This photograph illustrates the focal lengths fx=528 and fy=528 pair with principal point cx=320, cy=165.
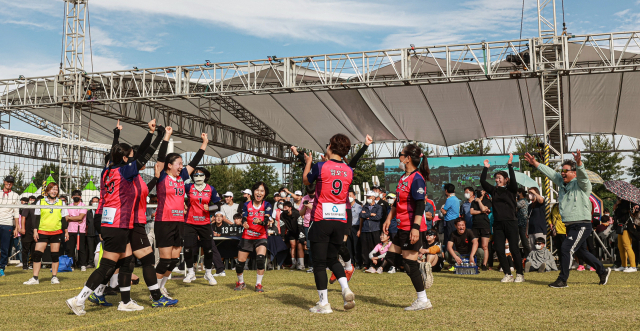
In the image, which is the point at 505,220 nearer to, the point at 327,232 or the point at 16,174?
the point at 327,232

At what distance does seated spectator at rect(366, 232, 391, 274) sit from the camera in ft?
38.8

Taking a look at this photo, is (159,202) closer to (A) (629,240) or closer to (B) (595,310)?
(B) (595,310)

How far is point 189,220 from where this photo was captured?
8602 mm

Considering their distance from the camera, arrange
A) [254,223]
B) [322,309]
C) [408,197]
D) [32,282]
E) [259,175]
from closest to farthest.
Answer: [322,309], [408,197], [254,223], [32,282], [259,175]

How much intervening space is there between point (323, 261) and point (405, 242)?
102 cm

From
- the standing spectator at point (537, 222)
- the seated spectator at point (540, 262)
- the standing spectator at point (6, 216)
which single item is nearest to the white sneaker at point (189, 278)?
the standing spectator at point (6, 216)

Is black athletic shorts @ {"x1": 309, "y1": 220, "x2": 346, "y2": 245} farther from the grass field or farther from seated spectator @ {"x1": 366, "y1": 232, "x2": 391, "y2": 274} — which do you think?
seated spectator @ {"x1": 366, "y1": 232, "x2": 391, "y2": 274}

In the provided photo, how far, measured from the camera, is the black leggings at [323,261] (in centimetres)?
568

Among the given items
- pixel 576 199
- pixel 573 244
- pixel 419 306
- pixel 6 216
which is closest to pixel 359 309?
pixel 419 306

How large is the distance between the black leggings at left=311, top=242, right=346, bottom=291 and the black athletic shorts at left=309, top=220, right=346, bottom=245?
0.19ft

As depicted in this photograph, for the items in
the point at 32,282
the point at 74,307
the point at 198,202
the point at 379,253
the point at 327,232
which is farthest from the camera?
the point at 379,253

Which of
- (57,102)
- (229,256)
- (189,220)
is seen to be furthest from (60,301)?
(57,102)

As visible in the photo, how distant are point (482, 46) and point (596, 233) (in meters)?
7.01

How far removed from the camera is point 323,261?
5.79m
